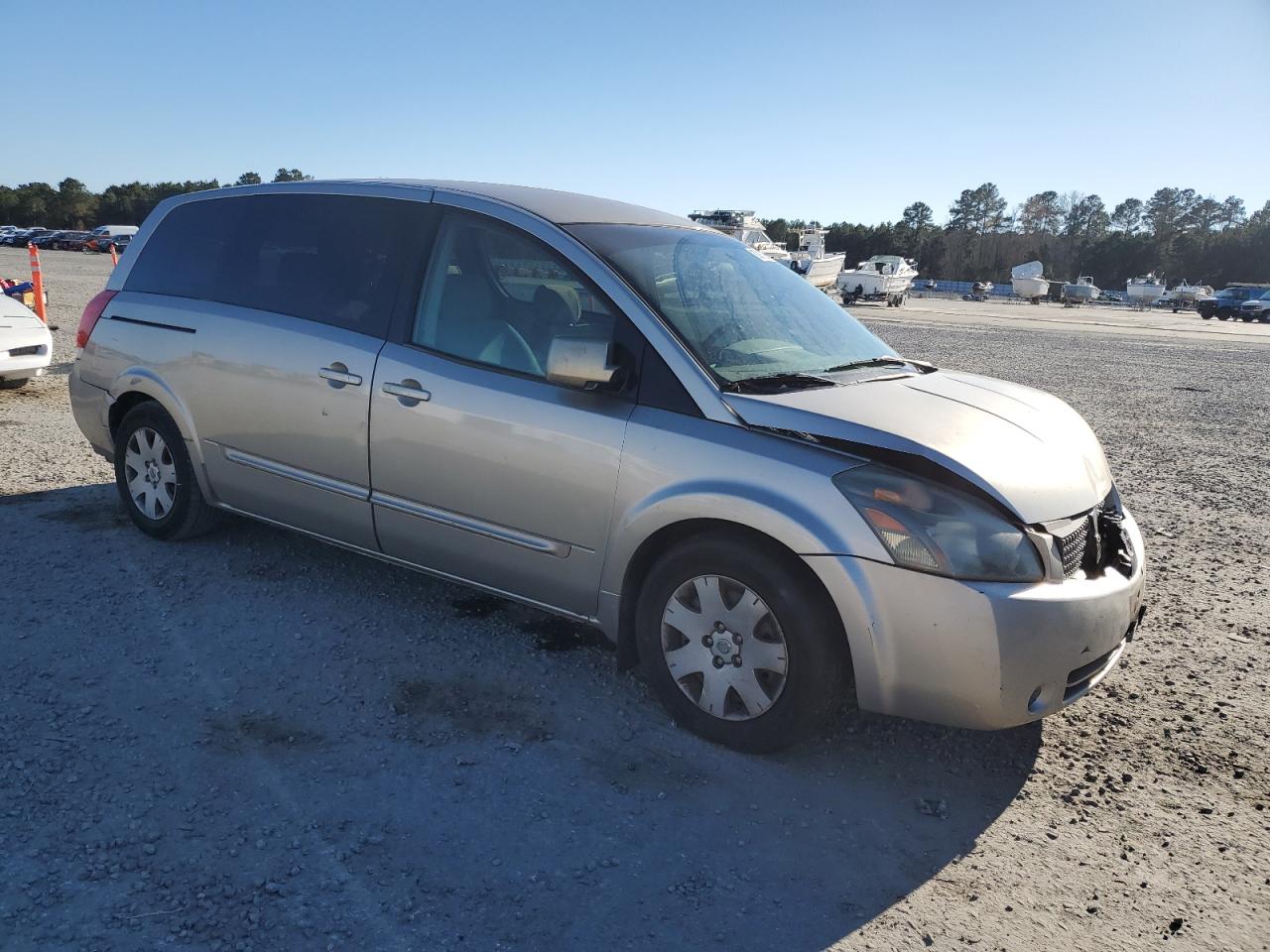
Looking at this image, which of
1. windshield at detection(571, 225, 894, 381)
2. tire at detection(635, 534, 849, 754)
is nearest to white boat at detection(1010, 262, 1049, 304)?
windshield at detection(571, 225, 894, 381)

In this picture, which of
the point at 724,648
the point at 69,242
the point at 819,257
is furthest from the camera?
the point at 69,242

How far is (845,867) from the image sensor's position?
2.74 metres

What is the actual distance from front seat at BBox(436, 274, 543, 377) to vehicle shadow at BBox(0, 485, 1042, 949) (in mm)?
1248

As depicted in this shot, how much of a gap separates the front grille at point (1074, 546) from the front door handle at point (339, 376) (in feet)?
9.05

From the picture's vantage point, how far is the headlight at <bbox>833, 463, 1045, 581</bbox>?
287 centimetres

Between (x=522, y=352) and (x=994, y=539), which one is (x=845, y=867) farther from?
(x=522, y=352)

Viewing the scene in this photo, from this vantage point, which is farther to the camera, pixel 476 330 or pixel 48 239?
pixel 48 239

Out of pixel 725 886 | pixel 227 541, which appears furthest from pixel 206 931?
pixel 227 541

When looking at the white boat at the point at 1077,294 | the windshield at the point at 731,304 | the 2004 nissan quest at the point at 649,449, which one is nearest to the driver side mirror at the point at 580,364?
the 2004 nissan quest at the point at 649,449

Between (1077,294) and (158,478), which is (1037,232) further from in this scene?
(158,478)

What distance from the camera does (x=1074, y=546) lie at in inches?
121

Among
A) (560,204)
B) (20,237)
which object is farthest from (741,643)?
(20,237)

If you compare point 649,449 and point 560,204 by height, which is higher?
point 560,204

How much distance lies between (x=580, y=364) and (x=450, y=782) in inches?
58.3
